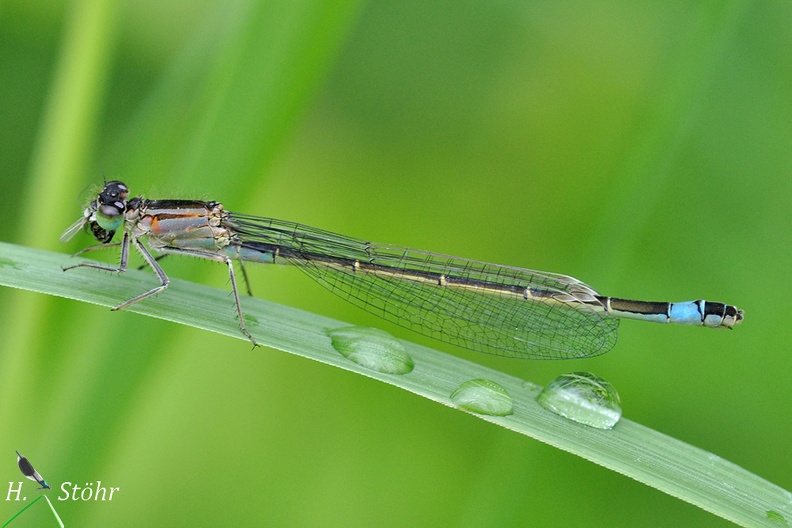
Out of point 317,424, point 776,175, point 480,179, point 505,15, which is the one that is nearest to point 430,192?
point 480,179

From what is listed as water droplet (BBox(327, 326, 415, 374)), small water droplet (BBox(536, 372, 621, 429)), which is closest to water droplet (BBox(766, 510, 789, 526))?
small water droplet (BBox(536, 372, 621, 429))

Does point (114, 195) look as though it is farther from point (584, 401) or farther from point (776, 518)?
point (776, 518)

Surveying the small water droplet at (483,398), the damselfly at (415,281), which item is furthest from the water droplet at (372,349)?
Result: the damselfly at (415,281)

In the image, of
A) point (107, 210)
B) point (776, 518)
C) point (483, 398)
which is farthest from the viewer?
point (107, 210)

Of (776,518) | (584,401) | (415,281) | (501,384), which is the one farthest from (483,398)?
(415,281)

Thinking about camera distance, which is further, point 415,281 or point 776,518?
point 415,281

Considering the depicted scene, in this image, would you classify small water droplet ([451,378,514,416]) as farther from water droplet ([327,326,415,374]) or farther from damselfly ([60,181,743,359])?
damselfly ([60,181,743,359])

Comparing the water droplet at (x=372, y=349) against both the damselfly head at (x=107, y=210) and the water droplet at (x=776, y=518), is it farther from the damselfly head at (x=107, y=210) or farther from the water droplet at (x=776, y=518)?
the damselfly head at (x=107, y=210)
